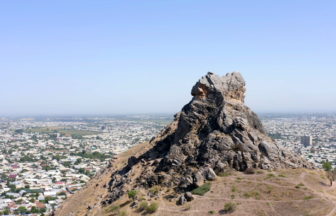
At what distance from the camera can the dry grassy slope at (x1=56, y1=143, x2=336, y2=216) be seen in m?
18.0

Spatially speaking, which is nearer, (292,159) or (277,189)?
(277,189)

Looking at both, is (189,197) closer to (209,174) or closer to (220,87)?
(209,174)

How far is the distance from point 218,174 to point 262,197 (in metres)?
4.60

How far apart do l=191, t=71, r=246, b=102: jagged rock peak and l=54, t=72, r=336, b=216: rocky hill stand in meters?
0.11

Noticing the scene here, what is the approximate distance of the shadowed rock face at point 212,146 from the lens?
78.5 feet

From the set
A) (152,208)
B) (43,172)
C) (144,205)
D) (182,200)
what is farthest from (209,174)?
(43,172)

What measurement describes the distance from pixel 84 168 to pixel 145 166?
62778 millimetres

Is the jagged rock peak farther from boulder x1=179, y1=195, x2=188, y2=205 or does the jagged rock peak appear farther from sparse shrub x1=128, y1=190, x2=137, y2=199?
sparse shrub x1=128, y1=190, x2=137, y2=199

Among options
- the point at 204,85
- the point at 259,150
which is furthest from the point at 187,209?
the point at 204,85

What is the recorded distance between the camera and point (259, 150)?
24656mm

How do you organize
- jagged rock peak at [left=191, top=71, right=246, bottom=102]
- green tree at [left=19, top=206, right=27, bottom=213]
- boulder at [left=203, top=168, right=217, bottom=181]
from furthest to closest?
green tree at [left=19, top=206, right=27, bottom=213]
jagged rock peak at [left=191, top=71, right=246, bottom=102]
boulder at [left=203, top=168, right=217, bottom=181]

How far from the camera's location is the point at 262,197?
19.8 meters

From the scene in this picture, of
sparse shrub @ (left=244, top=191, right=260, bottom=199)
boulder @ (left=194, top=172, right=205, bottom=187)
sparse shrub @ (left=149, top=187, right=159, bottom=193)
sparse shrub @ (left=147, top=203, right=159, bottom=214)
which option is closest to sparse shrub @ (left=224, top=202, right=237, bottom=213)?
sparse shrub @ (left=244, top=191, right=260, bottom=199)

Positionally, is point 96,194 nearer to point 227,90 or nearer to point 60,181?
point 227,90
